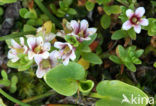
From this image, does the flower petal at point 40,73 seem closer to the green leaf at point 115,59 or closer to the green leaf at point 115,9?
the green leaf at point 115,59

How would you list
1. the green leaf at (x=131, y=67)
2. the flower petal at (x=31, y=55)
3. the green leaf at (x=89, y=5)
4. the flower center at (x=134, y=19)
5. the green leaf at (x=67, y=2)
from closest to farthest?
the flower petal at (x=31, y=55)
the flower center at (x=134, y=19)
the green leaf at (x=131, y=67)
the green leaf at (x=89, y=5)
the green leaf at (x=67, y=2)

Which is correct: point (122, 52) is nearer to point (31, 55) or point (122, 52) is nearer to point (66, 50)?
point (66, 50)

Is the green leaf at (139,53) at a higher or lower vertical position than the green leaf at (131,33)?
lower

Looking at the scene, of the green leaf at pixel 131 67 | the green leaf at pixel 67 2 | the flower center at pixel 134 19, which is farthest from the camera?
the green leaf at pixel 67 2

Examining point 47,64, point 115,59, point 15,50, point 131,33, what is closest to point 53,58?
point 47,64

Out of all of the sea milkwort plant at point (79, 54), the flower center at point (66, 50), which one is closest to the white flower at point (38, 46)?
the sea milkwort plant at point (79, 54)

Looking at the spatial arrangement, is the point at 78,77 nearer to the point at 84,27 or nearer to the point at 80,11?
the point at 84,27

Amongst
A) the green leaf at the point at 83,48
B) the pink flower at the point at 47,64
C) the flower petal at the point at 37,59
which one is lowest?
the pink flower at the point at 47,64

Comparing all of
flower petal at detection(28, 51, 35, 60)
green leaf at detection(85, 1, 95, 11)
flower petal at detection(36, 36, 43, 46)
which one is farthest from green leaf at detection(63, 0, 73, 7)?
flower petal at detection(28, 51, 35, 60)
